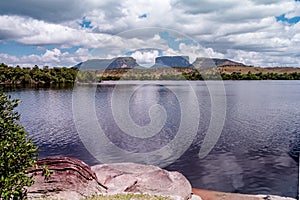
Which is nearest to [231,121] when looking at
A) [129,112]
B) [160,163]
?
[129,112]

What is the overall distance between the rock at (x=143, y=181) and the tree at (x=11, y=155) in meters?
6.43

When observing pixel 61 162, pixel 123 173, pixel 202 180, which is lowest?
pixel 202 180

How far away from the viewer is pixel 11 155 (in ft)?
24.1

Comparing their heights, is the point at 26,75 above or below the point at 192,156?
above

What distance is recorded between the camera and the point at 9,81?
423 feet

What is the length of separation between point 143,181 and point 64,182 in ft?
13.3

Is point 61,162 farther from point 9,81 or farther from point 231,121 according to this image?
point 9,81

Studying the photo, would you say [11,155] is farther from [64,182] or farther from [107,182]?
[107,182]

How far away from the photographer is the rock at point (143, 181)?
14241mm

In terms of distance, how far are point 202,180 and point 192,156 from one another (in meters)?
4.83

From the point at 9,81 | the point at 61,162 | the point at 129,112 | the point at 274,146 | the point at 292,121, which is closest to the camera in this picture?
the point at 61,162

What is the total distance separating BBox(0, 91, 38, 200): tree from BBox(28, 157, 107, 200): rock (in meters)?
4.62

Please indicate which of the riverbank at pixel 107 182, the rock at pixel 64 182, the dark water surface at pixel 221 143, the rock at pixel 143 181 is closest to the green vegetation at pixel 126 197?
the riverbank at pixel 107 182

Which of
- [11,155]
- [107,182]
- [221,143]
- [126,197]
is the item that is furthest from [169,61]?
[11,155]
